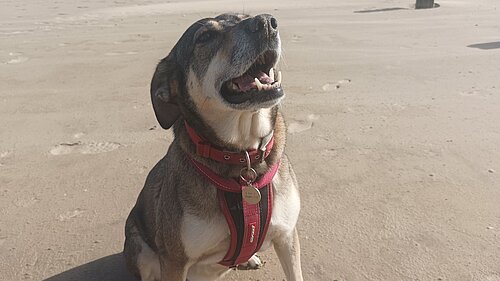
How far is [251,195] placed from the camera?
3.10m

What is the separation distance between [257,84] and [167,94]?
2.01 feet

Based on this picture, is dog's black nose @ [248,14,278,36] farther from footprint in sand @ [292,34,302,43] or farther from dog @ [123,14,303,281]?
footprint in sand @ [292,34,302,43]

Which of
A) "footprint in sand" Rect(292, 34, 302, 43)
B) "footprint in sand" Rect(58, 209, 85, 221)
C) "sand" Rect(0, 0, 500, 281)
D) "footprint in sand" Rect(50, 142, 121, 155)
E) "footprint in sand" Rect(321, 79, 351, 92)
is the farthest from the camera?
"footprint in sand" Rect(292, 34, 302, 43)

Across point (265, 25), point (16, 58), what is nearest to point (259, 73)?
point (265, 25)

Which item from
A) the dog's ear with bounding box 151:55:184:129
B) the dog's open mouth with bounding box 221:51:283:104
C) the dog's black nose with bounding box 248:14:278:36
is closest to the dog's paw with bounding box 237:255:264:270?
the dog's ear with bounding box 151:55:184:129

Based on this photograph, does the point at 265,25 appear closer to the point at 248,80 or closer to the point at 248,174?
the point at 248,80

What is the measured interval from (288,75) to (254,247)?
5.37 m

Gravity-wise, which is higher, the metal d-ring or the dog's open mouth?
the dog's open mouth

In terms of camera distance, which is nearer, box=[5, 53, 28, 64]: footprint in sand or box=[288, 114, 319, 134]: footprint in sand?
box=[288, 114, 319, 134]: footprint in sand

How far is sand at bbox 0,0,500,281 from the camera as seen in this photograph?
13.3 ft

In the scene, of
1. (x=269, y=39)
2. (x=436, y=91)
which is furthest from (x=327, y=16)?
(x=269, y=39)

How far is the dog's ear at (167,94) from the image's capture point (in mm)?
3365

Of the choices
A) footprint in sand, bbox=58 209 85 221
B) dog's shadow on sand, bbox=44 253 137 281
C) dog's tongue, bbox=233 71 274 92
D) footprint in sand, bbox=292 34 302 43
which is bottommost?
dog's shadow on sand, bbox=44 253 137 281

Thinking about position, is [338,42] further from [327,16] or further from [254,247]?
[254,247]
